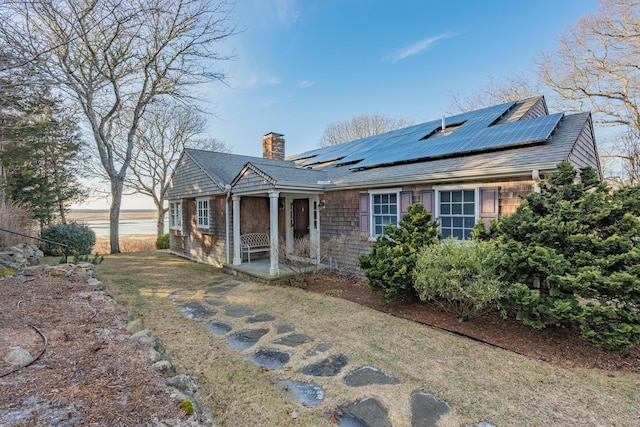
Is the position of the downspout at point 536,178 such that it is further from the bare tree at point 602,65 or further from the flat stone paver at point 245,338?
the bare tree at point 602,65

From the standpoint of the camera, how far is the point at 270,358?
3.71 metres

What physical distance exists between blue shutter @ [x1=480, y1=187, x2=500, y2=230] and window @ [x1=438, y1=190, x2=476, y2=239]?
0.20 meters

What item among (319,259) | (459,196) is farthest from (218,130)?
(459,196)

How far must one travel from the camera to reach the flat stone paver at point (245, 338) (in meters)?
4.10

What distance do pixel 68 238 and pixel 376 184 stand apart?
→ 12804 millimetres

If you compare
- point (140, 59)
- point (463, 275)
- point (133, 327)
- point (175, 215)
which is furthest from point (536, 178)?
point (140, 59)

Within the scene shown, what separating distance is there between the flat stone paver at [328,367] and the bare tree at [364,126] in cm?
2233

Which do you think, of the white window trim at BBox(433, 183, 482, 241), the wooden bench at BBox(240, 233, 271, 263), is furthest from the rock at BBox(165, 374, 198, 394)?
the wooden bench at BBox(240, 233, 271, 263)

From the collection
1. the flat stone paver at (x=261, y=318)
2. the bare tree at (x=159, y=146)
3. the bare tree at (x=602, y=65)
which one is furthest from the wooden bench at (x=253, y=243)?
the bare tree at (x=602, y=65)

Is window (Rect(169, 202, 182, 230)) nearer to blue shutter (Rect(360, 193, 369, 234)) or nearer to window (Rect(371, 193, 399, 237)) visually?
blue shutter (Rect(360, 193, 369, 234))

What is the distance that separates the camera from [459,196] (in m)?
6.18

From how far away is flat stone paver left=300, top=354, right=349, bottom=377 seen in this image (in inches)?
131

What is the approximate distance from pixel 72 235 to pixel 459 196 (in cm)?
1459

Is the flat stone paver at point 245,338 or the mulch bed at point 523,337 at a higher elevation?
the mulch bed at point 523,337
